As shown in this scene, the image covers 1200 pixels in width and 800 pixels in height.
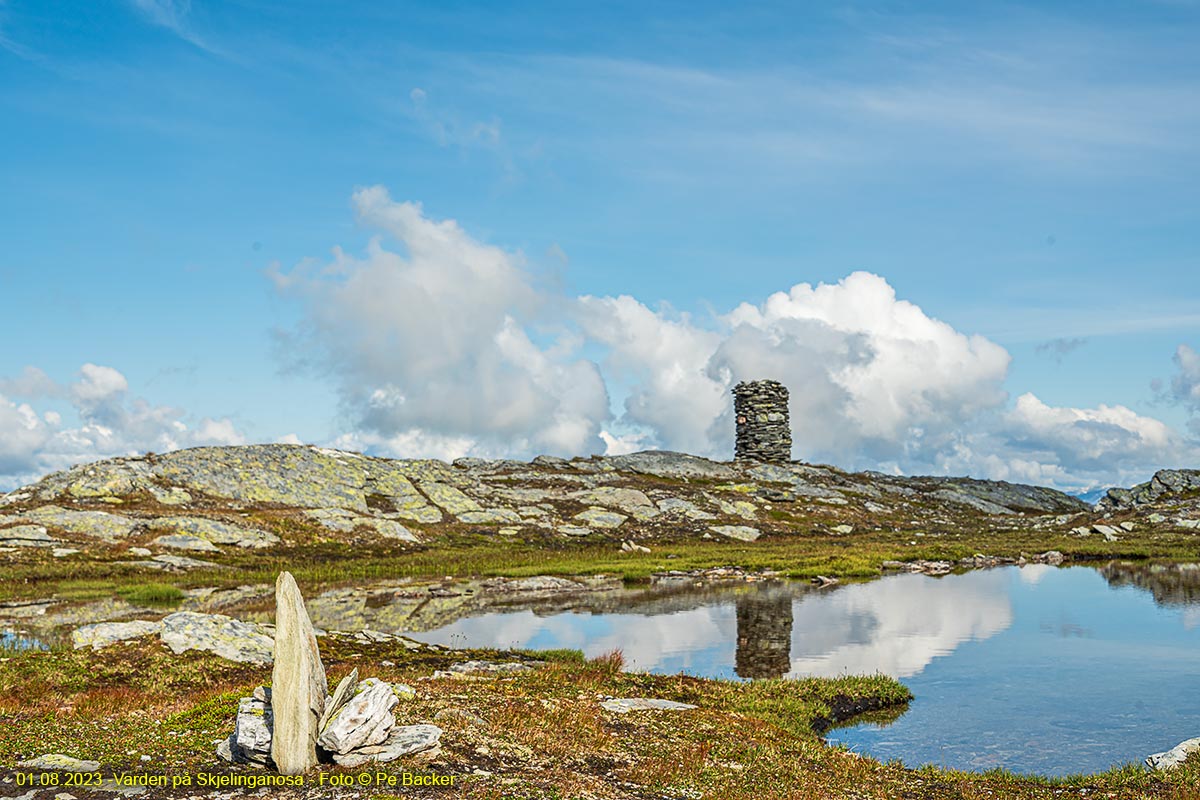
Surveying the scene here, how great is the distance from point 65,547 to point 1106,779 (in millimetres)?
72803

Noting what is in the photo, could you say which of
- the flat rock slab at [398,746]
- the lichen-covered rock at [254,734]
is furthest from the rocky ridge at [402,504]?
the flat rock slab at [398,746]

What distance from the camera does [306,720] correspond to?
16.0 metres

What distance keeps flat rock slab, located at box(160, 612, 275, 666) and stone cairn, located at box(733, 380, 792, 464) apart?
158m

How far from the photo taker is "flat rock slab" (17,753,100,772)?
16250mm

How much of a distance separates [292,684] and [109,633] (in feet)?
69.7

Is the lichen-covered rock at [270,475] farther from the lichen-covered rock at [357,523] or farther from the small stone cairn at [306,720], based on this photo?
the small stone cairn at [306,720]

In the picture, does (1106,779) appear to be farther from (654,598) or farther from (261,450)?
(261,450)

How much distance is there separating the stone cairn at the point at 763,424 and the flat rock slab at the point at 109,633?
523ft

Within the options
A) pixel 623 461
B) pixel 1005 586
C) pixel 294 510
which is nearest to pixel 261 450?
pixel 294 510

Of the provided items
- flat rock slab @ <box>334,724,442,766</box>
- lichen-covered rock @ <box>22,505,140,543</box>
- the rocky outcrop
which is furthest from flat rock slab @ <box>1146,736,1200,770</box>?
the rocky outcrop

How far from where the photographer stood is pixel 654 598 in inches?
2301

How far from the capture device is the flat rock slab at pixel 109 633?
1244 inches

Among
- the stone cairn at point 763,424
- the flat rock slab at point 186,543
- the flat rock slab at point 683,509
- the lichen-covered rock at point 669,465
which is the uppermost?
the stone cairn at point 763,424

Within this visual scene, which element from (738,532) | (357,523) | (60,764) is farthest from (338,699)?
(738,532)
